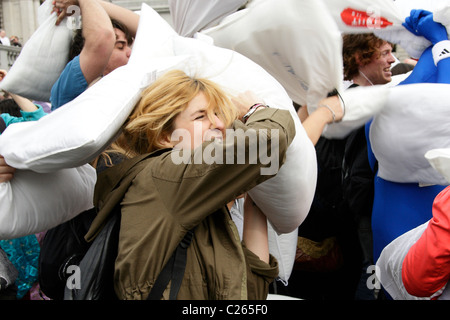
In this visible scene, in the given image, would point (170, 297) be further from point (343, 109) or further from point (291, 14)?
point (291, 14)

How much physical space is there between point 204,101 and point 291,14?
50 cm

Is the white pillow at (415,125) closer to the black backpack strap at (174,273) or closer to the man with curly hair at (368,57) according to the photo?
the man with curly hair at (368,57)

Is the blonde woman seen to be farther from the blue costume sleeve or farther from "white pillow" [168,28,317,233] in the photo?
the blue costume sleeve

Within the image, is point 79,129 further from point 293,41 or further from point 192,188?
point 293,41

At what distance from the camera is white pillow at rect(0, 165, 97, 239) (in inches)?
59.8

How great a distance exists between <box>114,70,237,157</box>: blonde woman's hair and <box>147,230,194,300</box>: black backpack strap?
0.31m

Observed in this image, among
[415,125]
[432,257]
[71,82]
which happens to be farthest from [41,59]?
[432,257]

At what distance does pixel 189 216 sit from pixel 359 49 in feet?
5.64

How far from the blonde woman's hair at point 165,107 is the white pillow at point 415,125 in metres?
0.71

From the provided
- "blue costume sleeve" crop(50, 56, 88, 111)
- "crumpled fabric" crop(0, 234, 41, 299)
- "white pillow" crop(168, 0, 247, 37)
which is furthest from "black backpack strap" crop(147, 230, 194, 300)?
"crumpled fabric" crop(0, 234, 41, 299)

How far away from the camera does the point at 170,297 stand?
4.17 ft

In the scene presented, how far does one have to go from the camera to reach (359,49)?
2.64 metres

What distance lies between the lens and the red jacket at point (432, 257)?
1497 mm

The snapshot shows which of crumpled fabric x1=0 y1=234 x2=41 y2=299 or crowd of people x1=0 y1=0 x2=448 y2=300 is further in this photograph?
crumpled fabric x1=0 y1=234 x2=41 y2=299
